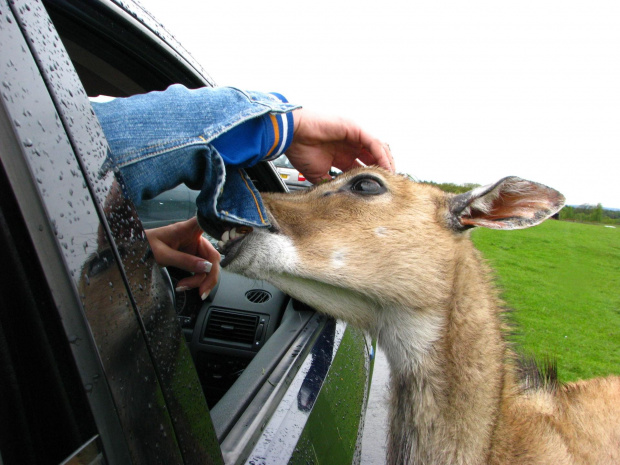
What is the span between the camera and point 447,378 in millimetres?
2090

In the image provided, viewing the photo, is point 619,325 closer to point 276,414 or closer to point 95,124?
point 276,414

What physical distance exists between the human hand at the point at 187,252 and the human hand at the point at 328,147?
67cm

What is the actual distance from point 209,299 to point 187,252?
0.83 m

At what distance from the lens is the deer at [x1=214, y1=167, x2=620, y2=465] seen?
2029 mm

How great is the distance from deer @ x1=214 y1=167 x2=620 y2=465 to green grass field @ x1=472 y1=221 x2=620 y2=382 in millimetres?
555

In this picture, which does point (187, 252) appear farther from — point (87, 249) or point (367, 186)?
point (87, 249)

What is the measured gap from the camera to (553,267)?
15.7 meters

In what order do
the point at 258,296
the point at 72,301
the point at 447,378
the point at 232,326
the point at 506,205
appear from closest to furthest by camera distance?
the point at 72,301, the point at 447,378, the point at 506,205, the point at 232,326, the point at 258,296

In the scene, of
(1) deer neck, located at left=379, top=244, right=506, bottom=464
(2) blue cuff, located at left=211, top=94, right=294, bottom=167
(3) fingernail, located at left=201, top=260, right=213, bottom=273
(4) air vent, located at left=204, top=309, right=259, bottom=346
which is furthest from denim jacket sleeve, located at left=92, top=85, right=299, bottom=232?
(4) air vent, located at left=204, top=309, right=259, bottom=346

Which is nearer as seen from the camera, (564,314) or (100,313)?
(100,313)

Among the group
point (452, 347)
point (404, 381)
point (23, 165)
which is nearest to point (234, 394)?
point (404, 381)

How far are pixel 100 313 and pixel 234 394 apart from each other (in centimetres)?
100

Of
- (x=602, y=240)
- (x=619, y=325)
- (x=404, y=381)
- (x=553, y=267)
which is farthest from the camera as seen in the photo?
(x=602, y=240)

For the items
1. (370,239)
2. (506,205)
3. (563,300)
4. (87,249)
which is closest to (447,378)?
(370,239)
